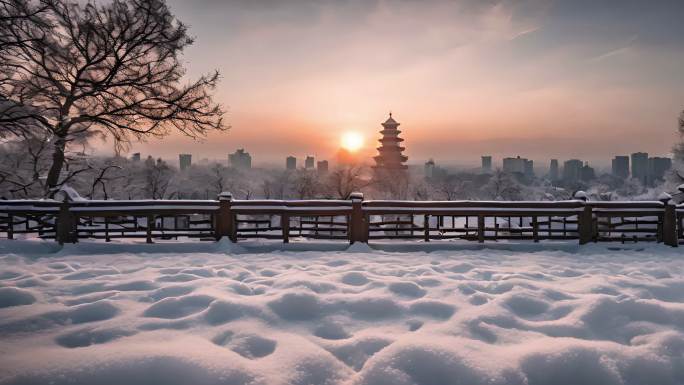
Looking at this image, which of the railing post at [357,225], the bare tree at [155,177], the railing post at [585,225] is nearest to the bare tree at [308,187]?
the bare tree at [155,177]

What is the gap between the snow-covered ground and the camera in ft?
10.5

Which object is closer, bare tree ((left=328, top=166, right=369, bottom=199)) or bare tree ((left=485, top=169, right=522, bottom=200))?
bare tree ((left=328, top=166, right=369, bottom=199))

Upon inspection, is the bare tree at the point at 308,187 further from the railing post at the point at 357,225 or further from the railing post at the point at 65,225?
the railing post at the point at 357,225

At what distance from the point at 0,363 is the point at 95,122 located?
1701 cm

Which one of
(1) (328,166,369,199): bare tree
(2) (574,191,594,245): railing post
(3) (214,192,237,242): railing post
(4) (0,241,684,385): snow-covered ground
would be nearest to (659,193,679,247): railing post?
(2) (574,191,594,245): railing post

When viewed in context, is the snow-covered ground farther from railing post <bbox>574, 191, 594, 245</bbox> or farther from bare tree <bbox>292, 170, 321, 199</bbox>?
bare tree <bbox>292, 170, 321, 199</bbox>

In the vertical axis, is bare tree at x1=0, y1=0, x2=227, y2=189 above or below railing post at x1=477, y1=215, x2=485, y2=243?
above

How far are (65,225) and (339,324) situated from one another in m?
8.33

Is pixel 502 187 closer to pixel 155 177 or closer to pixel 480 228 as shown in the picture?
pixel 155 177

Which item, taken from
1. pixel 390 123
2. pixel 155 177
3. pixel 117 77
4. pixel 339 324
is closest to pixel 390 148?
pixel 390 123

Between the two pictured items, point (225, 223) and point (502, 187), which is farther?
point (502, 187)

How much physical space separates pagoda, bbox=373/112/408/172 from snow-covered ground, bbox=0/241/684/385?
3009 inches

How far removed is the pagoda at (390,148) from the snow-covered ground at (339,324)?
251 feet

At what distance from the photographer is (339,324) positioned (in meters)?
4.24
